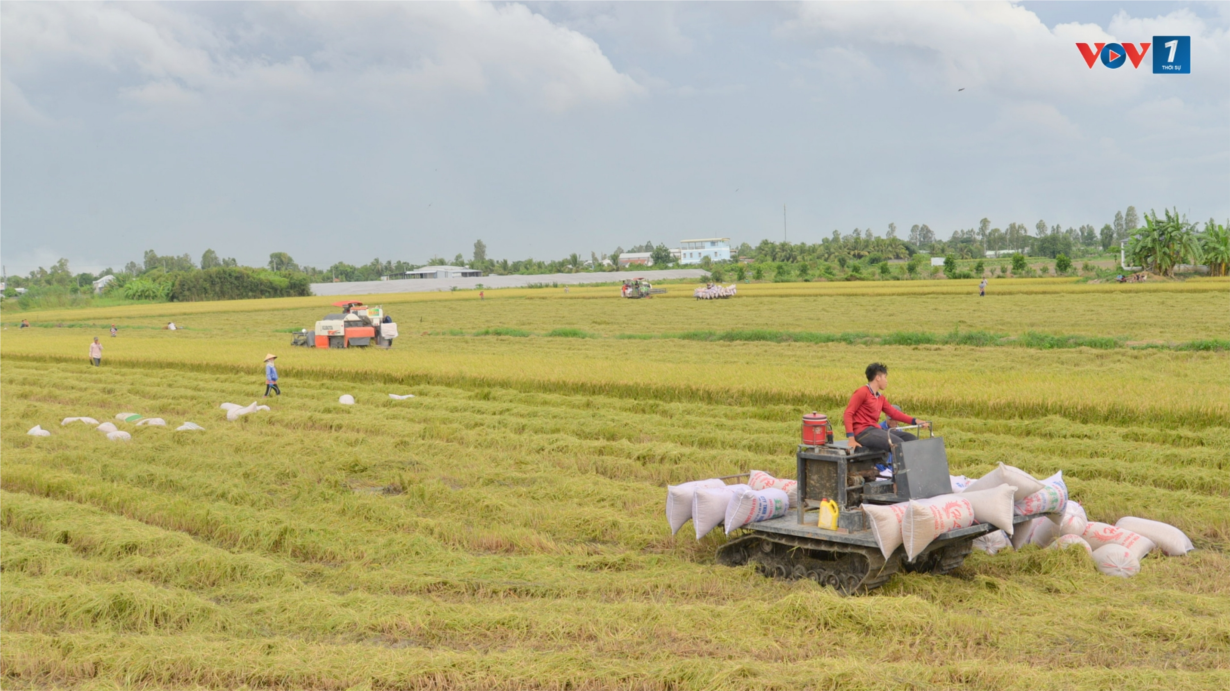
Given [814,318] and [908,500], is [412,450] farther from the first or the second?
[814,318]

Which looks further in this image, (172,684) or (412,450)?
(412,450)

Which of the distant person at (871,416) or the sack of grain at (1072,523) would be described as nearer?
the distant person at (871,416)

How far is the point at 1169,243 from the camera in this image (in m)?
59.9

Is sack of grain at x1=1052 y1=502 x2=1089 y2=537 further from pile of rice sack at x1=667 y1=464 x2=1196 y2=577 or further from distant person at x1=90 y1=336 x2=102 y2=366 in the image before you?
distant person at x1=90 y1=336 x2=102 y2=366

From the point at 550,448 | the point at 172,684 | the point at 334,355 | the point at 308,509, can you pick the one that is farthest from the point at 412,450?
the point at 334,355

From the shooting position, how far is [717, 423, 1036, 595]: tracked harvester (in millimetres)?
7426

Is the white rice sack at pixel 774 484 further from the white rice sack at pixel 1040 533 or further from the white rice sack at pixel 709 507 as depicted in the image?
the white rice sack at pixel 1040 533

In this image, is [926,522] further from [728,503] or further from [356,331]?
[356,331]

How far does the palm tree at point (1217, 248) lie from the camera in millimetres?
59000

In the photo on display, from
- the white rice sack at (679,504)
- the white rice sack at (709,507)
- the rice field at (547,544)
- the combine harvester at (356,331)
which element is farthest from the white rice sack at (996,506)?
the combine harvester at (356,331)

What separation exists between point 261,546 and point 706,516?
4.37 meters

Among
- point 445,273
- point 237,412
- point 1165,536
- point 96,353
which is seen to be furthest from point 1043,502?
point 445,273

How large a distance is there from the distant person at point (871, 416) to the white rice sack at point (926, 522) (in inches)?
36.2

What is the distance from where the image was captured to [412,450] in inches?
559
